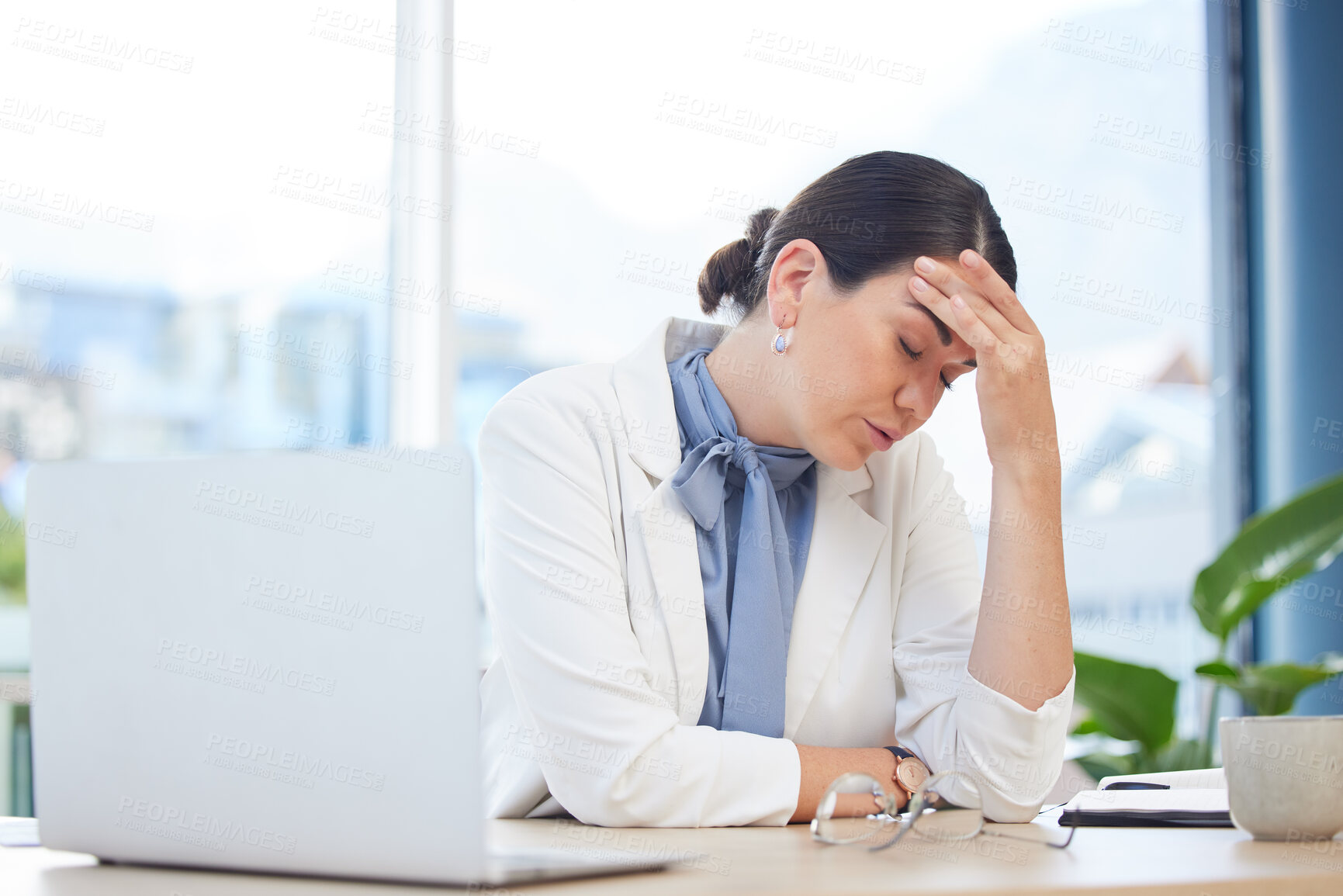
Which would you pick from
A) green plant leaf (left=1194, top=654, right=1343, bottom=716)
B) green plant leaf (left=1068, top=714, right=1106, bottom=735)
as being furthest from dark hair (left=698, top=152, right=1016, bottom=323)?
green plant leaf (left=1068, top=714, right=1106, bottom=735)

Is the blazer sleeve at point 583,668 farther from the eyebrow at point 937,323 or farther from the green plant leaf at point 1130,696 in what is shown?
the green plant leaf at point 1130,696

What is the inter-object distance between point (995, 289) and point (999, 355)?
9 centimetres

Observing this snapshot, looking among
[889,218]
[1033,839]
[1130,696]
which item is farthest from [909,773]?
[1130,696]

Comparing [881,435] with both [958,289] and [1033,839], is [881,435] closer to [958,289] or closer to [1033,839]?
[958,289]

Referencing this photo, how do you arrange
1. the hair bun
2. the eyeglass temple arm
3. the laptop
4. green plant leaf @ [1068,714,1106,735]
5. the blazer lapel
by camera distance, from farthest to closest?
green plant leaf @ [1068,714,1106,735] < the hair bun < the blazer lapel < the eyeglass temple arm < the laptop

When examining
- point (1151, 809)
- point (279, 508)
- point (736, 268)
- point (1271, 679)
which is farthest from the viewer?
point (1271, 679)

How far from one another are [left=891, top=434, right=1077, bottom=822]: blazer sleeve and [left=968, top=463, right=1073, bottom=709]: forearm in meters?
0.02

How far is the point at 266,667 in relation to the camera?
69 cm

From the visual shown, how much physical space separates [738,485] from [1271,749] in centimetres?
79

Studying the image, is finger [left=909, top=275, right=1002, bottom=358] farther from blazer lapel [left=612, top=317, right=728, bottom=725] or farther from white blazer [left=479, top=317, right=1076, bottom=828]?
blazer lapel [left=612, top=317, right=728, bottom=725]

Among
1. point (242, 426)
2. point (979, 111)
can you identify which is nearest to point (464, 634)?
point (242, 426)

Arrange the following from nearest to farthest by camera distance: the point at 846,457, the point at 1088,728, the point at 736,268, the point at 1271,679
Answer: the point at 846,457, the point at 736,268, the point at 1271,679, the point at 1088,728

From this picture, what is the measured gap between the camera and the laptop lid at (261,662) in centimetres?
64

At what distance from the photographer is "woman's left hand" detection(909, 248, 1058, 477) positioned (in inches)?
56.4
